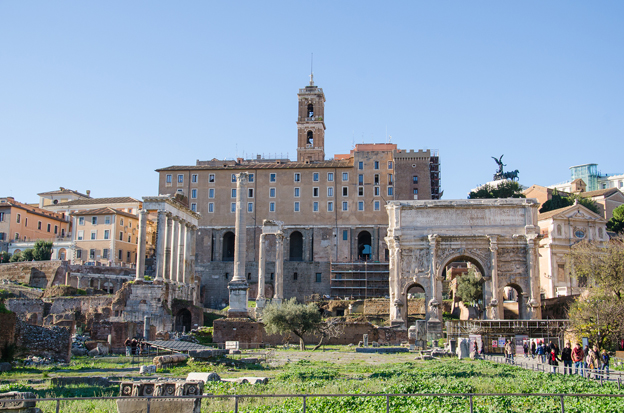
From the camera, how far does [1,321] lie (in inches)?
915

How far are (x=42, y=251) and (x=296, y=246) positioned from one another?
91.4 feet

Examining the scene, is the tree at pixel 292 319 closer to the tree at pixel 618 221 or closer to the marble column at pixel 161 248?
the marble column at pixel 161 248

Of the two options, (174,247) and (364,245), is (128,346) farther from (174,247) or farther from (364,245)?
(364,245)

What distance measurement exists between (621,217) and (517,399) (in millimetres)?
63329

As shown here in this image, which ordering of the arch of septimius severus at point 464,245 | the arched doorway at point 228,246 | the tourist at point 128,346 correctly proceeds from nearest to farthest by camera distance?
the tourist at point 128,346
the arch of septimius severus at point 464,245
the arched doorway at point 228,246

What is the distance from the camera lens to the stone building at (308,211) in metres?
70.5

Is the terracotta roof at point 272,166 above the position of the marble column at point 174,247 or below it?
above

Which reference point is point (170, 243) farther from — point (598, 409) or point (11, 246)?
point (598, 409)

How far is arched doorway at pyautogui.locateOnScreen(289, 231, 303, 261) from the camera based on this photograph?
2970 inches

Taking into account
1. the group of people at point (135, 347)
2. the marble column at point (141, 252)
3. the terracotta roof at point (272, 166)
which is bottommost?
the group of people at point (135, 347)

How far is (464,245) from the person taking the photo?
149 ft

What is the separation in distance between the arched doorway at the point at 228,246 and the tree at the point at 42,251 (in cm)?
1882

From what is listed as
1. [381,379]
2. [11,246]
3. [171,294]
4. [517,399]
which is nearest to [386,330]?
[171,294]

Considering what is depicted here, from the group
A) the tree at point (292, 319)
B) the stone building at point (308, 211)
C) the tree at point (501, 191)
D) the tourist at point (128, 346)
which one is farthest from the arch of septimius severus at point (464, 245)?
the tree at point (501, 191)
